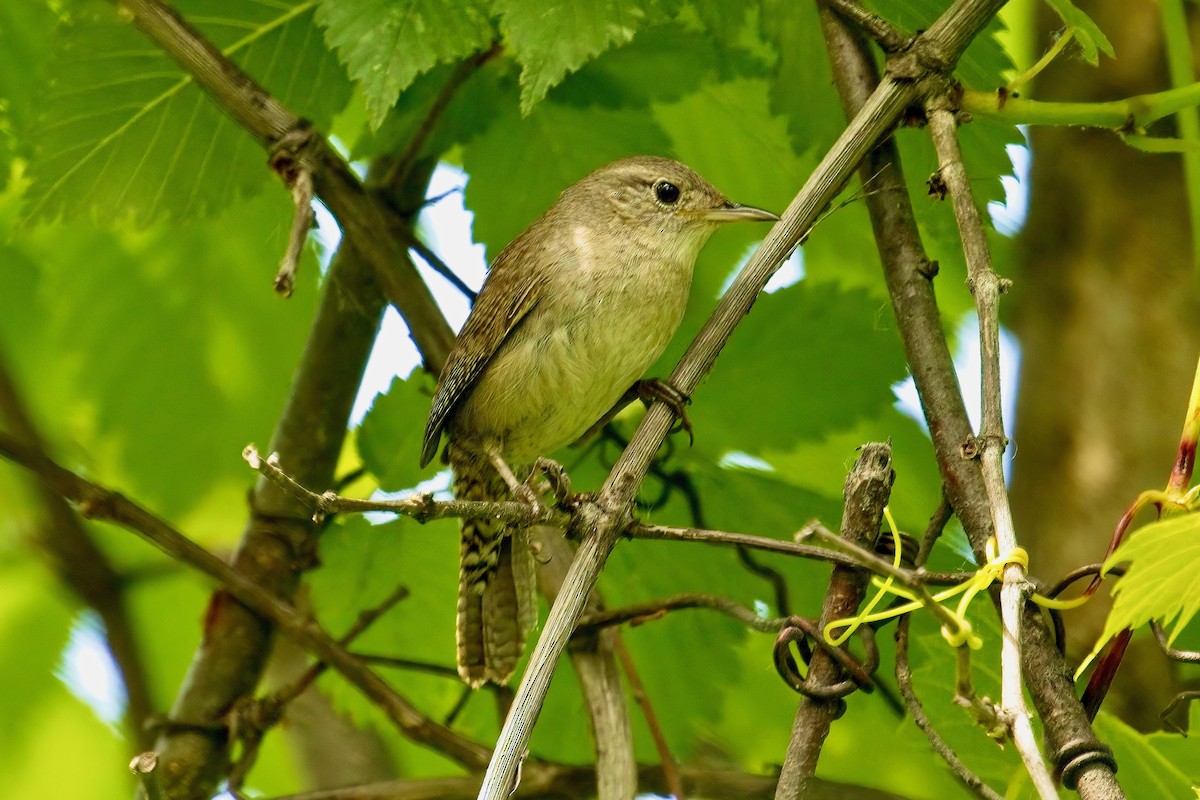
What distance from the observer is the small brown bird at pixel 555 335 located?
9.61ft

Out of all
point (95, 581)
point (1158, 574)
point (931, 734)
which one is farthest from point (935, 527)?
point (95, 581)

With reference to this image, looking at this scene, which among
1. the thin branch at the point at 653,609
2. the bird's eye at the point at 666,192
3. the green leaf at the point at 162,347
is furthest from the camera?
the green leaf at the point at 162,347

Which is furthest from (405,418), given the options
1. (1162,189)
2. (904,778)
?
(1162,189)

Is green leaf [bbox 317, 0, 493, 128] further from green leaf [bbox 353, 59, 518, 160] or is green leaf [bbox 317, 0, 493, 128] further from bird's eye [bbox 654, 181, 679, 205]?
bird's eye [bbox 654, 181, 679, 205]

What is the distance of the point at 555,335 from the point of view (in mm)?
3004

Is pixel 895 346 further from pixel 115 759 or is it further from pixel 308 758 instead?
pixel 115 759

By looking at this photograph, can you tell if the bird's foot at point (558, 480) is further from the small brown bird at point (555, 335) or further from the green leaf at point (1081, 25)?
the small brown bird at point (555, 335)

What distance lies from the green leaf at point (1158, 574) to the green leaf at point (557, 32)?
1068 millimetres

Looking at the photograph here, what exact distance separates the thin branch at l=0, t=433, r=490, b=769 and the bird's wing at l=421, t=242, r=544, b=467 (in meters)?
0.46

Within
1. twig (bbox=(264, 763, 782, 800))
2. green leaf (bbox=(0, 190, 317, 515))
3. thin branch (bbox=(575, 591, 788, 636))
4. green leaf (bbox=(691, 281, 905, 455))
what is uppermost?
green leaf (bbox=(0, 190, 317, 515))

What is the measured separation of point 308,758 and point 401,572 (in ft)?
4.53

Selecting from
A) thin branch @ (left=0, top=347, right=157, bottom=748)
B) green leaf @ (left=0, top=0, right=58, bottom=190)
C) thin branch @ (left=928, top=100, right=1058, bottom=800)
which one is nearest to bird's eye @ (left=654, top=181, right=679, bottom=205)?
thin branch @ (left=928, top=100, right=1058, bottom=800)

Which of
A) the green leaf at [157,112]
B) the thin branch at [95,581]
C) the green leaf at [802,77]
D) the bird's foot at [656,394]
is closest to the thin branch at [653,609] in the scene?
the bird's foot at [656,394]

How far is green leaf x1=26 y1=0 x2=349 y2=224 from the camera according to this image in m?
2.57
